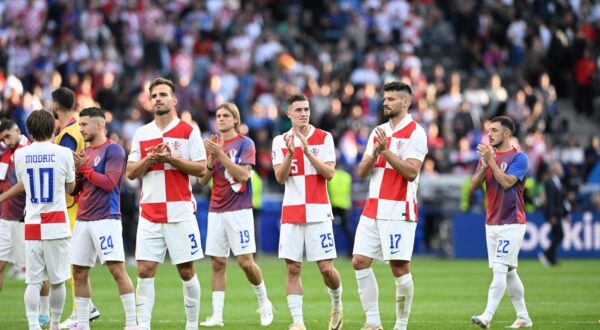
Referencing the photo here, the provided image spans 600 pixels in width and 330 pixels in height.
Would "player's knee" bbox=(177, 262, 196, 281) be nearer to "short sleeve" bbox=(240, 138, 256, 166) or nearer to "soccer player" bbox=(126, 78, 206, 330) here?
"soccer player" bbox=(126, 78, 206, 330)

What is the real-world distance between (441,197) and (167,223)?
18.9 metres

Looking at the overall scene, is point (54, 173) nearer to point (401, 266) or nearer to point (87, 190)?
point (87, 190)

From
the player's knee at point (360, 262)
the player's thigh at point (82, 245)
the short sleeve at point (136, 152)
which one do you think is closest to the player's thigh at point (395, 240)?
the player's knee at point (360, 262)

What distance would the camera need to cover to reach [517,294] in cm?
1472

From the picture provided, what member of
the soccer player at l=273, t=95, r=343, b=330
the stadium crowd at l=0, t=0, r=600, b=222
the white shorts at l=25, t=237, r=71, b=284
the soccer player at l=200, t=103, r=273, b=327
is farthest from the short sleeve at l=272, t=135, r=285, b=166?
the stadium crowd at l=0, t=0, r=600, b=222

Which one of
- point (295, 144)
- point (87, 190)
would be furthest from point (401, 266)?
point (87, 190)

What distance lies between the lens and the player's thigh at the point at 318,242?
45.5 ft

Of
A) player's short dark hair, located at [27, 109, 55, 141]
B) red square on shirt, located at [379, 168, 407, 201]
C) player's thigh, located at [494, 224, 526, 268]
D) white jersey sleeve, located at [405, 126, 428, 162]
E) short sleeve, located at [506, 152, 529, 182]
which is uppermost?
player's short dark hair, located at [27, 109, 55, 141]

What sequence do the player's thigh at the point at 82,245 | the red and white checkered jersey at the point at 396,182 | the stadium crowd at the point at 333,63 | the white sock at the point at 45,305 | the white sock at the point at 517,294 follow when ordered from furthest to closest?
the stadium crowd at the point at 333,63
the white sock at the point at 45,305
the white sock at the point at 517,294
the red and white checkered jersey at the point at 396,182
the player's thigh at the point at 82,245

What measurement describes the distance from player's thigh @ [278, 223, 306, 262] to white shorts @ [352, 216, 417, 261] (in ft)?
2.55

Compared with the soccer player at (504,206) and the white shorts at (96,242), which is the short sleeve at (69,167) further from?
the soccer player at (504,206)

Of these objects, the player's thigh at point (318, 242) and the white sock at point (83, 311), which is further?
the player's thigh at point (318, 242)

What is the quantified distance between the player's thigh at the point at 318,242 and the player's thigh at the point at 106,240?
225 centimetres

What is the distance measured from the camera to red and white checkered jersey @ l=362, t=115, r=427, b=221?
13.2 m
